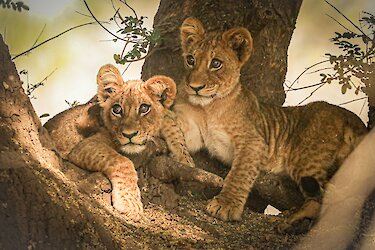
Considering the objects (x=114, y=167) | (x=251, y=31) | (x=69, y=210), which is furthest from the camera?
(x=251, y=31)

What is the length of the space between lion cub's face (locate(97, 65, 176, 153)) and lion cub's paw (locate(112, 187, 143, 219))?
0.39 meters

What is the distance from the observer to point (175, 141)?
4.10m

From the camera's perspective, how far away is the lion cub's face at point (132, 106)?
372 cm

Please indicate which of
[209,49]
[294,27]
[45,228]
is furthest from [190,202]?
[294,27]

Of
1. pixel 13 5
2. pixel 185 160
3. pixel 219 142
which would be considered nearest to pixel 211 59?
pixel 219 142

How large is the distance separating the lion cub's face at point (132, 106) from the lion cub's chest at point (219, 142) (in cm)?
36

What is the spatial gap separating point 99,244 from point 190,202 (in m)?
1.17

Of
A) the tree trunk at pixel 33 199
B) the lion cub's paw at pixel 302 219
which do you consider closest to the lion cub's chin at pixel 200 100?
the lion cub's paw at pixel 302 219

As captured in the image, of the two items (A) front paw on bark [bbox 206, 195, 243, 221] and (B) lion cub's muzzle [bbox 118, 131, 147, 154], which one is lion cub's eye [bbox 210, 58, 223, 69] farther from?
(A) front paw on bark [bbox 206, 195, 243, 221]

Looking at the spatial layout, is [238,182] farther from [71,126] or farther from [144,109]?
[71,126]

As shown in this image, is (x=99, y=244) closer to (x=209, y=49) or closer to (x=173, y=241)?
(x=173, y=241)

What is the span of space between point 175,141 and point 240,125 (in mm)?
442

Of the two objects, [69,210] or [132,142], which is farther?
[132,142]

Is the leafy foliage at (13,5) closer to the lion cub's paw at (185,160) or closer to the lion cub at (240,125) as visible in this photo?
the lion cub at (240,125)
